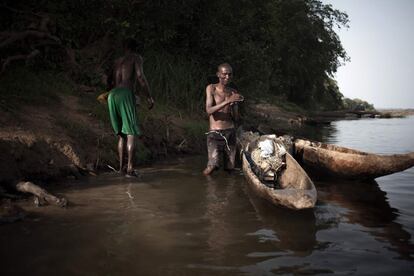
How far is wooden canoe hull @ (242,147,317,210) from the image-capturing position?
429 cm

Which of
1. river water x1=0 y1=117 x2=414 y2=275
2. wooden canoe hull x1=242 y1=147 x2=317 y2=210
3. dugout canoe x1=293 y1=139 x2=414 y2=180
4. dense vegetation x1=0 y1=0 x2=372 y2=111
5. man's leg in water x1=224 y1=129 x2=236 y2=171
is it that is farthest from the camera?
dense vegetation x1=0 y1=0 x2=372 y2=111

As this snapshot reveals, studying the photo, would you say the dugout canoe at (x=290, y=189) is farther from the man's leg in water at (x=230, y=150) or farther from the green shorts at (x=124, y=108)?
the green shorts at (x=124, y=108)

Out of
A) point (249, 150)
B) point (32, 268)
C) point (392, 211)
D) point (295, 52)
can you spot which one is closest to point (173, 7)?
point (249, 150)

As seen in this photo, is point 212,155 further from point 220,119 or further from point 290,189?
point 290,189

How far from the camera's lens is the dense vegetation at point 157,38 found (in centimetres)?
970

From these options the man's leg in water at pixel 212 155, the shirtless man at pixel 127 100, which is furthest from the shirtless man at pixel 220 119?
the shirtless man at pixel 127 100

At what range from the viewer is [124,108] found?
6793 millimetres

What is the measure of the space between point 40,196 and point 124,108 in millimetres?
2238

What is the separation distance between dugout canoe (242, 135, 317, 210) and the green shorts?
2.02m

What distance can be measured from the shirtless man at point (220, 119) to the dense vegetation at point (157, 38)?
3761 mm

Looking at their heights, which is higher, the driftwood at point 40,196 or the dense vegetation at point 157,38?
the dense vegetation at point 157,38

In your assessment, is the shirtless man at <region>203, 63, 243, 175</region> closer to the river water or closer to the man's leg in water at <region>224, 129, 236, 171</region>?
Result: the man's leg in water at <region>224, 129, 236, 171</region>

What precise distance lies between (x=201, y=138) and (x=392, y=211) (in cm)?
635

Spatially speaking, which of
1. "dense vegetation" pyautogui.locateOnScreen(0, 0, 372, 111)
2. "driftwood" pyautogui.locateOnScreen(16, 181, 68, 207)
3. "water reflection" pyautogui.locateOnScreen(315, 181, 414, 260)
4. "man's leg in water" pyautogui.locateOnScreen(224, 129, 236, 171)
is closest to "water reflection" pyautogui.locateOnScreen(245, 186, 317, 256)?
"water reflection" pyautogui.locateOnScreen(315, 181, 414, 260)
